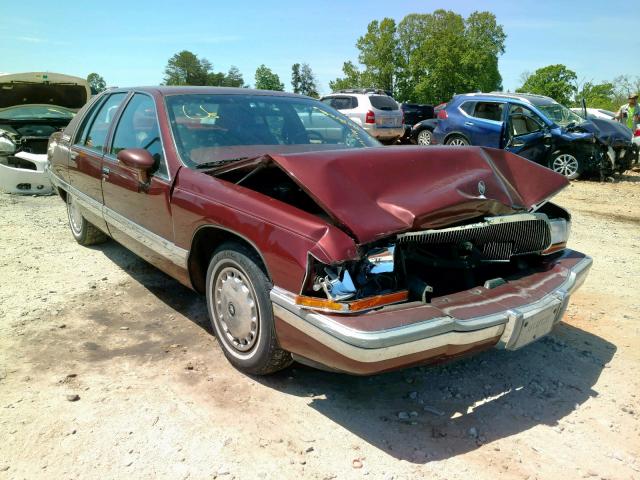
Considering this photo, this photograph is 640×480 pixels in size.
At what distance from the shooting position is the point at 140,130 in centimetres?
387

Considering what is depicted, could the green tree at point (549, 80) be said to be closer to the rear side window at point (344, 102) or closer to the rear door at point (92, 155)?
the rear side window at point (344, 102)

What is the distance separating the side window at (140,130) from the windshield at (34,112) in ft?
18.6

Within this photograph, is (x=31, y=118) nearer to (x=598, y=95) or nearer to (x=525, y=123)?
(x=525, y=123)

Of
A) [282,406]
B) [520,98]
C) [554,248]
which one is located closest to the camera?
[282,406]

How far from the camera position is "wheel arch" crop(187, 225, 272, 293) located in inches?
116

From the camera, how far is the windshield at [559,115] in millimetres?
10537

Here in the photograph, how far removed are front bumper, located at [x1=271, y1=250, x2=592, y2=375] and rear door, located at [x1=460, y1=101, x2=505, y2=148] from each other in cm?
912

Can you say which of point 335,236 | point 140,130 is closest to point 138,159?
point 140,130

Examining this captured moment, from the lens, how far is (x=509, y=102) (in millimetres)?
10891

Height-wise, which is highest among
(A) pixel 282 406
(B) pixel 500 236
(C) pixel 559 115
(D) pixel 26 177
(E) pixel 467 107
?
(E) pixel 467 107

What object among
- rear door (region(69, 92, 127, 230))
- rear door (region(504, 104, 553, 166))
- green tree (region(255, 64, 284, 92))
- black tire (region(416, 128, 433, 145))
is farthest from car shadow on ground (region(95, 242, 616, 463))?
green tree (region(255, 64, 284, 92))

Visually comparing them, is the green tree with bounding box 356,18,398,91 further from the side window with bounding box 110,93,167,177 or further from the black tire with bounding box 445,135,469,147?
the side window with bounding box 110,93,167,177

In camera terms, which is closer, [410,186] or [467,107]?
[410,186]

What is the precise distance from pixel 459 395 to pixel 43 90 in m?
8.92
